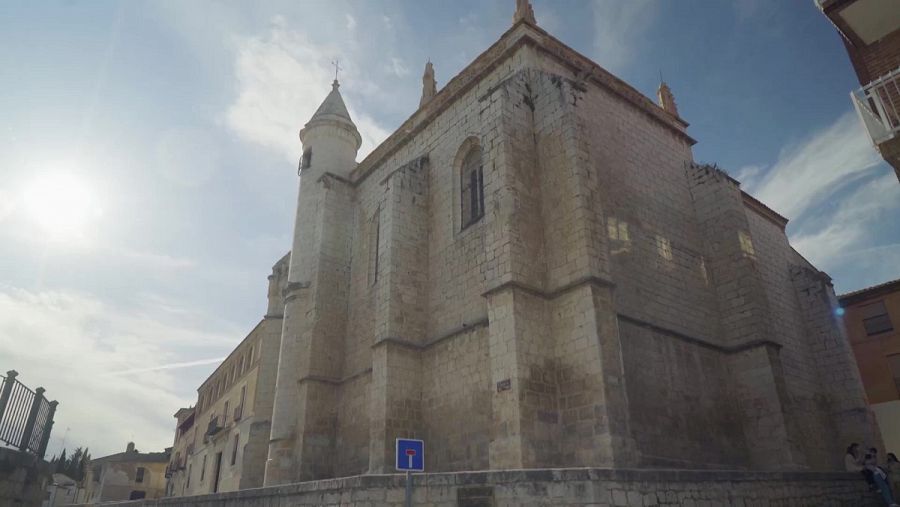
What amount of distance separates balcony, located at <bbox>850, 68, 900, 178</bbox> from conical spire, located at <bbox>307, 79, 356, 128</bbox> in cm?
1556

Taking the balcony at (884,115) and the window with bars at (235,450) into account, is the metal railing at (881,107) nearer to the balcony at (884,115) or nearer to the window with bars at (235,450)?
the balcony at (884,115)

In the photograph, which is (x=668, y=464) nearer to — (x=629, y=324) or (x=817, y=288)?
(x=629, y=324)

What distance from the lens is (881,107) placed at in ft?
30.3

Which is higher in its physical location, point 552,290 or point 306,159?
point 306,159

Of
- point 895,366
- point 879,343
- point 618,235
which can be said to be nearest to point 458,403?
point 618,235

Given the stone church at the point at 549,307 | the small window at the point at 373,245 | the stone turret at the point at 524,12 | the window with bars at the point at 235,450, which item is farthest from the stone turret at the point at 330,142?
the window with bars at the point at 235,450

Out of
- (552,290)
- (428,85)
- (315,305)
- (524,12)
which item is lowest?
(552,290)

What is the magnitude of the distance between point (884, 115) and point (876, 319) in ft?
50.4

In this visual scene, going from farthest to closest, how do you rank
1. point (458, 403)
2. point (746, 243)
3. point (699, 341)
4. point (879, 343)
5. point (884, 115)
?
point (879, 343), point (746, 243), point (699, 341), point (458, 403), point (884, 115)

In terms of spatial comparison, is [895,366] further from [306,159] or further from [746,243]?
[306,159]

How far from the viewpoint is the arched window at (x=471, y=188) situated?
1364cm

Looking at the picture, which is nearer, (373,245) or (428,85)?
(373,245)

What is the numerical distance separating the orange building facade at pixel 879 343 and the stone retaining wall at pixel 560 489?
14153mm

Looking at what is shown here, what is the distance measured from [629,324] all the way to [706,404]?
275 centimetres
